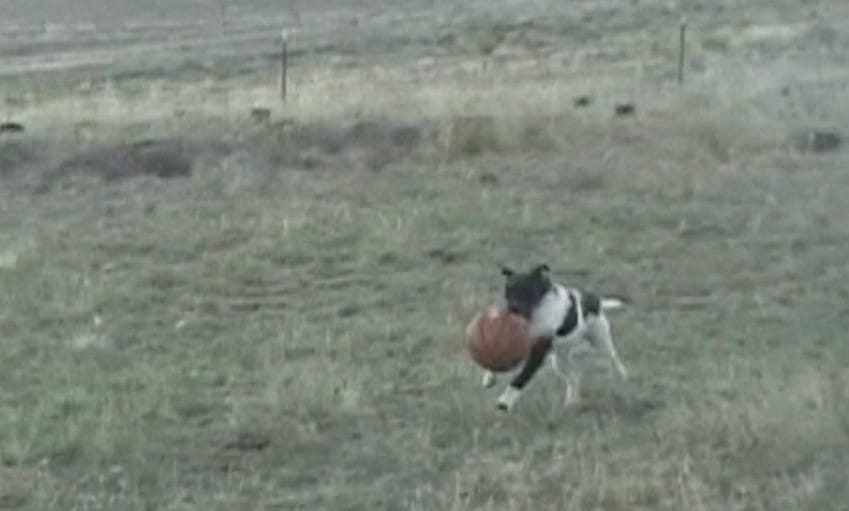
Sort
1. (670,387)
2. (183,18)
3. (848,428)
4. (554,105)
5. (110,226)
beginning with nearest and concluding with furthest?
(848,428)
(670,387)
(110,226)
(554,105)
(183,18)

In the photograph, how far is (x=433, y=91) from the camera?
26.4 meters

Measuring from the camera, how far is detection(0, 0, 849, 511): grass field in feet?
27.4

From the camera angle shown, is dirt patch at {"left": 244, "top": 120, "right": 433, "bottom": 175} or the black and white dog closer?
the black and white dog

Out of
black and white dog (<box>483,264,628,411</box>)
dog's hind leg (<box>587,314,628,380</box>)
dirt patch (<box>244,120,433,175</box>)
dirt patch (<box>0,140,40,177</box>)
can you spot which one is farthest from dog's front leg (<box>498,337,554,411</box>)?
dirt patch (<box>0,140,40,177</box>)

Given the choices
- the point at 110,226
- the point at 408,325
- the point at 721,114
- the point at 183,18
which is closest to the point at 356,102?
the point at 721,114

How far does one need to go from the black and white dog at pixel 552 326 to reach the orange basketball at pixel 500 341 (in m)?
0.07

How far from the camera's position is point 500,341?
9.46 meters

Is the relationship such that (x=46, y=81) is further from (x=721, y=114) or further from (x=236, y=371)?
(x=236, y=371)

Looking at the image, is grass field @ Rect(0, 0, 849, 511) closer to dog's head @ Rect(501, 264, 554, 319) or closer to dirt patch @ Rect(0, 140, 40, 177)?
dirt patch @ Rect(0, 140, 40, 177)

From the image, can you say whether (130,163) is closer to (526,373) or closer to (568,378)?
(568,378)

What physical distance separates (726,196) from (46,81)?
76.5 ft

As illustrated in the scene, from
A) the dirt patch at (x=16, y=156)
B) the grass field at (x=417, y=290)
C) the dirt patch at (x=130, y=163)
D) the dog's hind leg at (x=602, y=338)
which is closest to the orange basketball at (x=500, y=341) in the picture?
the grass field at (x=417, y=290)

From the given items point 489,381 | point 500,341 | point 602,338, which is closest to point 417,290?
point 602,338

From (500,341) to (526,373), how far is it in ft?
0.74
